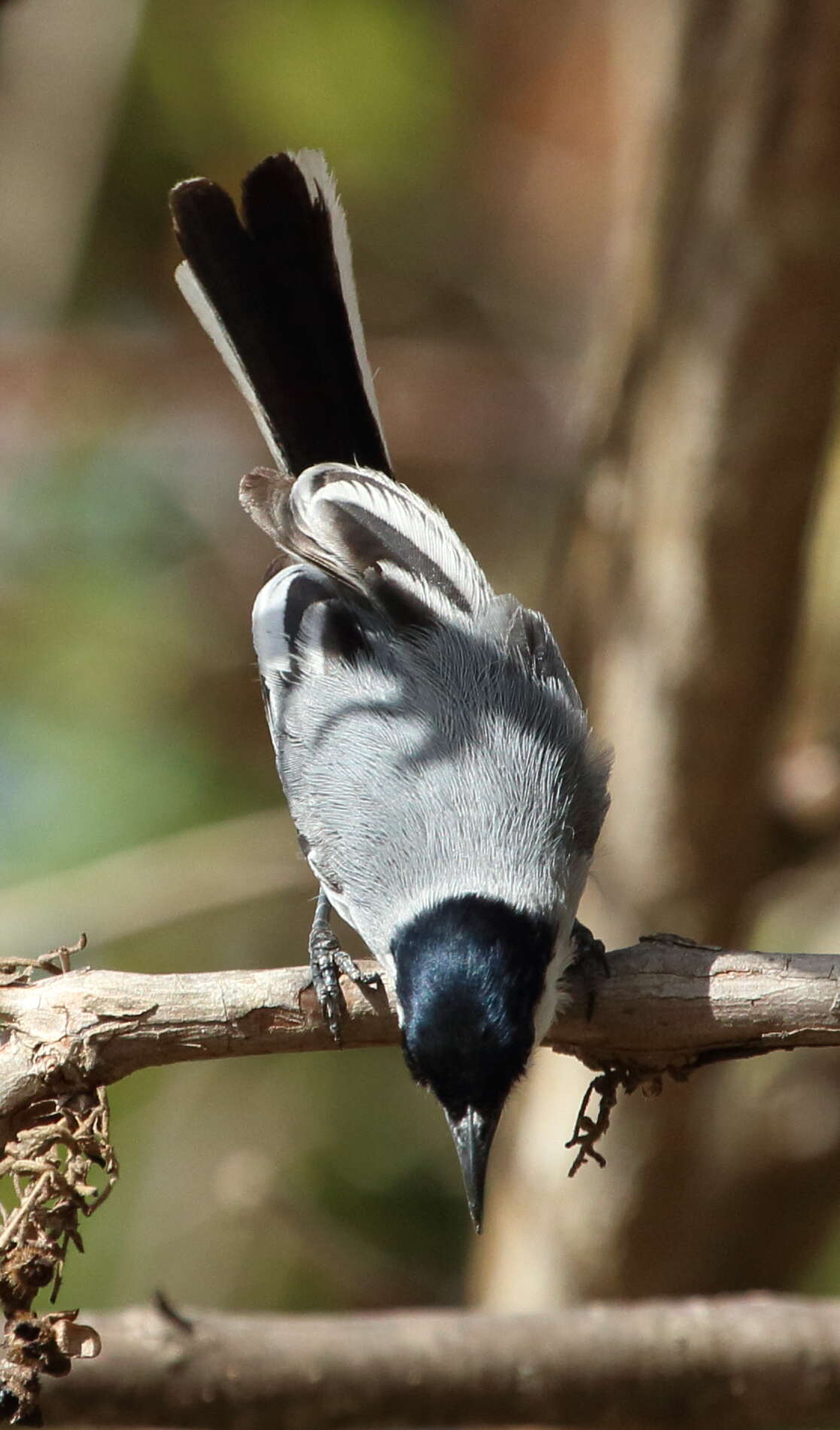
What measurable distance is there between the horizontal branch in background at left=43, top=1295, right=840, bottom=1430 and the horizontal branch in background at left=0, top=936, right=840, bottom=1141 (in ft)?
2.82

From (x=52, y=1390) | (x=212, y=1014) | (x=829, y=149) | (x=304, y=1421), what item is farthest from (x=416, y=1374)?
(x=829, y=149)

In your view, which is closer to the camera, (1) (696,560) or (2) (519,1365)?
(2) (519,1365)

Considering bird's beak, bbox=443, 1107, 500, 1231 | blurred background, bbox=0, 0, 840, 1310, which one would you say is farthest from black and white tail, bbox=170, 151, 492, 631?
bird's beak, bbox=443, 1107, 500, 1231

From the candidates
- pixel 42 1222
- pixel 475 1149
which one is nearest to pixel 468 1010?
pixel 475 1149

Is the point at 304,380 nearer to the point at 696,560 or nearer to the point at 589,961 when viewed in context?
the point at 696,560

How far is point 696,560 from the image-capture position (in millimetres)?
3160

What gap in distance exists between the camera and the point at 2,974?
1719 mm

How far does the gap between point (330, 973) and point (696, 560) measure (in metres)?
1.62

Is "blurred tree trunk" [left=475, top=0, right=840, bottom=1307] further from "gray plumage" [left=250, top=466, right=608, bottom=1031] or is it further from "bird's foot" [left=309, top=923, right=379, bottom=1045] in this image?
"bird's foot" [left=309, top=923, right=379, bottom=1045]

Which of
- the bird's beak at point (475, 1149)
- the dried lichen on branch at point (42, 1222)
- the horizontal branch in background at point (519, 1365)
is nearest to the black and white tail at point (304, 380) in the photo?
the bird's beak at point (475, 1149)

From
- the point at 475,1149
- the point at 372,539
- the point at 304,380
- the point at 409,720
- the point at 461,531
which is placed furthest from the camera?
the point at 461,531

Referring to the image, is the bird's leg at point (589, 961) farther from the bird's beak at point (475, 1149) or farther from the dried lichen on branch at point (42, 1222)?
the dried lichen on branch at point (42, 1222)

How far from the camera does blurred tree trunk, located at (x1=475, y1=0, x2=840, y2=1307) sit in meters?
2.94

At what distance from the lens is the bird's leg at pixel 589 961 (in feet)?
6.04
